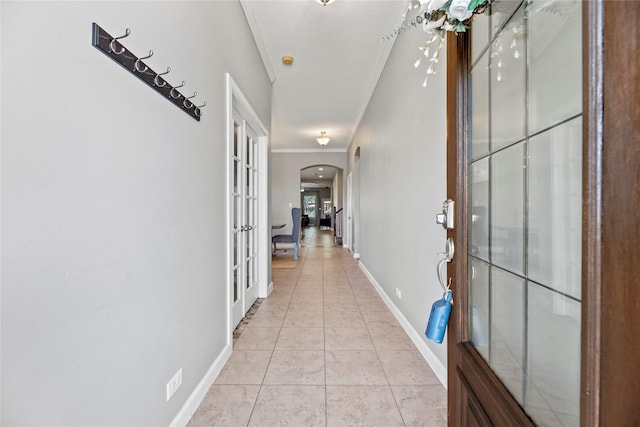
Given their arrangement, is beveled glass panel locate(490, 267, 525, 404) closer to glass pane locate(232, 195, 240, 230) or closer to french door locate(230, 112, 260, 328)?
french door locate(230, 112, 260, 328)

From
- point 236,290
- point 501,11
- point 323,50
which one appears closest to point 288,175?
point 323,50

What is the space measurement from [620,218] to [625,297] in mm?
111

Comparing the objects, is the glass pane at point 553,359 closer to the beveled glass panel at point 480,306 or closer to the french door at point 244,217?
the beveled glass panel at point 480,306

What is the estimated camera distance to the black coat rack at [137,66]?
0.99 meters

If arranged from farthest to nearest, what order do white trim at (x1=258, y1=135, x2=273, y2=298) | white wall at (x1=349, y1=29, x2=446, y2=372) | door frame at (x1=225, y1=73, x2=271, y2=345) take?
white trim at (x1=258, y1=135, x2=273, y2=298), door frame at (x1=225, y1=73, x2=271, y2=345), white wall at (x1=349, y1=29, x2=446, y2=372)

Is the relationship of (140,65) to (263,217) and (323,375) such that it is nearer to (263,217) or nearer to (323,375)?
(323,375)

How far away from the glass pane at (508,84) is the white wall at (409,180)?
3.40ft

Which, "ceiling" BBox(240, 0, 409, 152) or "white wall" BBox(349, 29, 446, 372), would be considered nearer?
"white wall" BBox(349, 29, 446, 372)

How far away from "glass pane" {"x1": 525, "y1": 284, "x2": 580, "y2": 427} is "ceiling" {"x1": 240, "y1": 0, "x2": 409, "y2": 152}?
2.63 m

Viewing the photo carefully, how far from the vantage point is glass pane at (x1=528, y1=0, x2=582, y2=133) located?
0.57 metres

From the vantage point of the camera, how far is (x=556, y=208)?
0.65m

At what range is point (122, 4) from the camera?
1.10 meters

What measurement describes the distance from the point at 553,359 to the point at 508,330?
0.17m

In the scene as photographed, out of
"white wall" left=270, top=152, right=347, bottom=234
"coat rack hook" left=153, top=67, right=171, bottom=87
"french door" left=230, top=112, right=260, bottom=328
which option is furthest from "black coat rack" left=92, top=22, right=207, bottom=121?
"white wall" left=270, top=152, right=347, bottom=234
